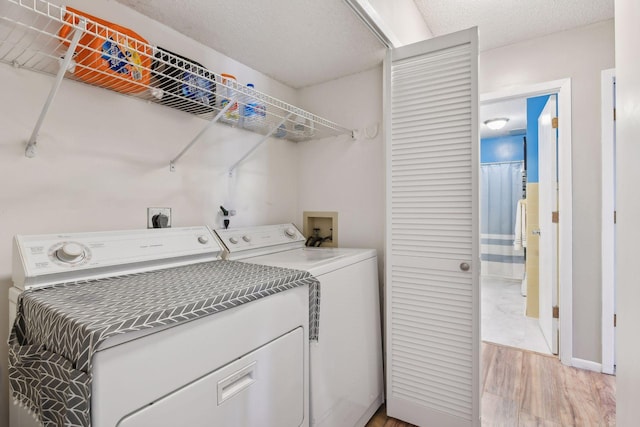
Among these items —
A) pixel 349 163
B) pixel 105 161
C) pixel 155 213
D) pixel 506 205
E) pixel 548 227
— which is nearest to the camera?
pixel 105 161

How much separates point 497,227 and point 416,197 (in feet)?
14.3

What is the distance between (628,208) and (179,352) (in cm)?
137

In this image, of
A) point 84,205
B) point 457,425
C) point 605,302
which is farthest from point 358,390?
point 605,302

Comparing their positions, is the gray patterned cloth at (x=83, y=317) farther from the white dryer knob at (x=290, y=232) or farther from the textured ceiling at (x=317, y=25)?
the textured ceiling at (x=317, y=25)

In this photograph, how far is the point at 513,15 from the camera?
2059mm

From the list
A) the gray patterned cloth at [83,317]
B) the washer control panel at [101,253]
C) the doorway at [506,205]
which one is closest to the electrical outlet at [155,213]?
the washer control panel at [101,253]

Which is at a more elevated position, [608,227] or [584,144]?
[584,144]

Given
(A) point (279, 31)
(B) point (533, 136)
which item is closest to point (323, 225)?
(A) point (279, 31)

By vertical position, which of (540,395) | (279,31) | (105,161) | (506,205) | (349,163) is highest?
(279,31)

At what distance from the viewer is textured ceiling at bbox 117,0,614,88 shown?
1.44 meters

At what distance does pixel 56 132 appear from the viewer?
117cm

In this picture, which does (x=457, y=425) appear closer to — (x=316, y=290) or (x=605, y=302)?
(x=316, y=290)

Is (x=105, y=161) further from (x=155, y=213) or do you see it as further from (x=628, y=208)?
(x=628, y=208)

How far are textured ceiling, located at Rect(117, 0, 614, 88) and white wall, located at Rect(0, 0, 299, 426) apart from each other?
132 millimetres
